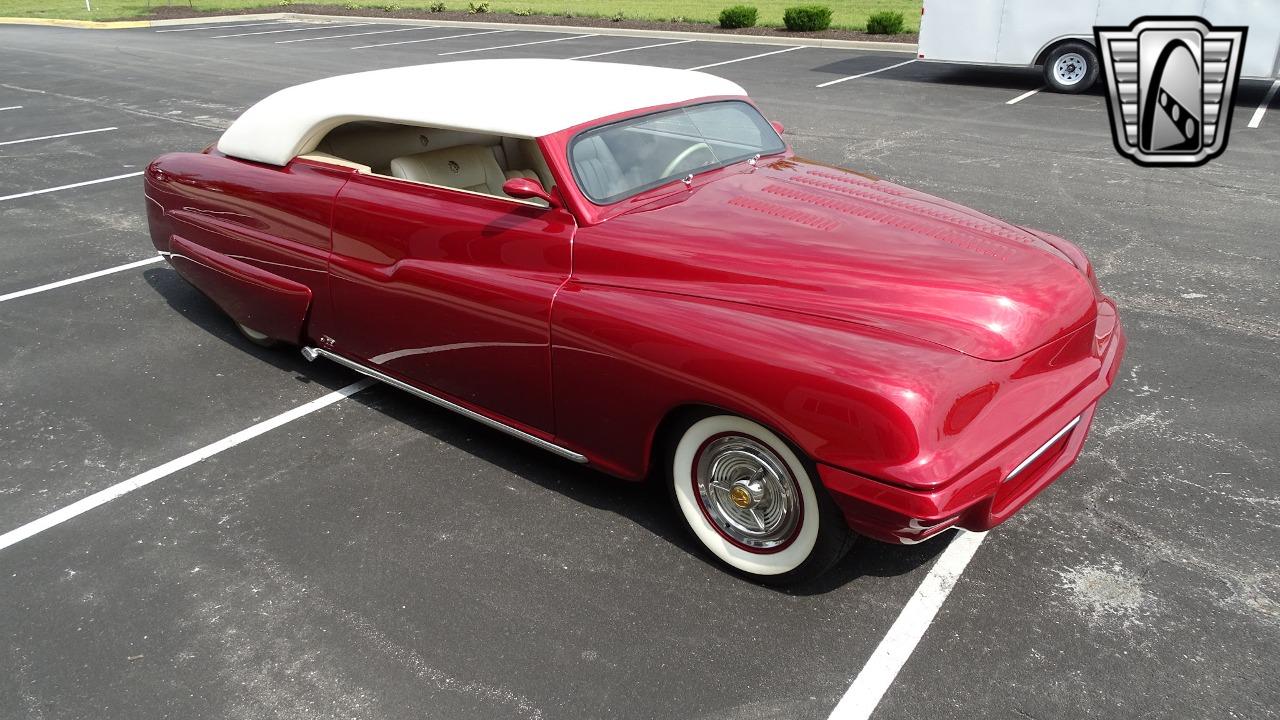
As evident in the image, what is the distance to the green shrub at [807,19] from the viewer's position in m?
20.3

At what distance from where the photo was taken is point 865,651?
2.92 metres

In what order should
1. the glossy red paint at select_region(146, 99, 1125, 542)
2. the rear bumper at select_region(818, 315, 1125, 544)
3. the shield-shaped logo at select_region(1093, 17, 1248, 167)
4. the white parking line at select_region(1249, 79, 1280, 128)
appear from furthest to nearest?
the white parking line at select_region(1249, 79, 1280, 128) < the shield-shaped logo at select_region(1093, 17, 1248, 167) < the glossy red paint at select_region(146, 99, 1125, 542) < the rear bumper at select_region(818, 315, 1125, 544)

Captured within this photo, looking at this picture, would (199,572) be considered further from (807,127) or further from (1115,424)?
(807,127)

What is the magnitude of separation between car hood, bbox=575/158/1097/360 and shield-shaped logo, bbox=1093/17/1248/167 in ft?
23.3

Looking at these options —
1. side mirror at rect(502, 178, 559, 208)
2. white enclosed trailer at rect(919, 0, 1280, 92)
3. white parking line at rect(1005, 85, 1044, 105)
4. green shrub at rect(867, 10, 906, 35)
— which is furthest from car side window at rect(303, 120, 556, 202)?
green shrub at rect(867, 10, 906, 35)

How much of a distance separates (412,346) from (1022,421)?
8.29 ft

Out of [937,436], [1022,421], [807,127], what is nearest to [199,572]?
[937,436]

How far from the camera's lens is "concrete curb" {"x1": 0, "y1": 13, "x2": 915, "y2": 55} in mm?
18641

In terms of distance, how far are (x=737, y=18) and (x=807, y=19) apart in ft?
6.25

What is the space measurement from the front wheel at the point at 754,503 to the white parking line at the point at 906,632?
0.32 metres

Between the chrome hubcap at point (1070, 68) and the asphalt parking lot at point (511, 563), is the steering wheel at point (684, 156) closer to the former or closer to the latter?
the asphalt parking lot at point (511, 563)

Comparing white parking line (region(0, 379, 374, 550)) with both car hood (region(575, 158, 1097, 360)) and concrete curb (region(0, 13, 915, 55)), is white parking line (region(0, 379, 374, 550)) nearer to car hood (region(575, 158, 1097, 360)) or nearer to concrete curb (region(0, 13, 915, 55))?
car hood (region(575, 158, 1097, 360))

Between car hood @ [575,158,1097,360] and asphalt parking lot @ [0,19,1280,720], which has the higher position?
car hood @ [575,158,1097,360]

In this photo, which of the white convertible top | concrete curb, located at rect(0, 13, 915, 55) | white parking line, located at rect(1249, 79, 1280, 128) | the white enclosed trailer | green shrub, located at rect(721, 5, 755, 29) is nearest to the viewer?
the white convertible top
